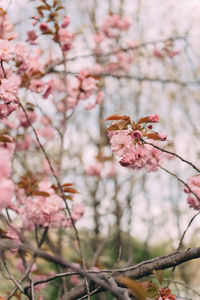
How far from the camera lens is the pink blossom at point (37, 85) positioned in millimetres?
1870

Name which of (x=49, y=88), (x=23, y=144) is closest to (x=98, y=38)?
(x=23, y=144)

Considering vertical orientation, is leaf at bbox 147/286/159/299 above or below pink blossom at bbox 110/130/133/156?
below

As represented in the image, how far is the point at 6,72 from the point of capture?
4.72 ft

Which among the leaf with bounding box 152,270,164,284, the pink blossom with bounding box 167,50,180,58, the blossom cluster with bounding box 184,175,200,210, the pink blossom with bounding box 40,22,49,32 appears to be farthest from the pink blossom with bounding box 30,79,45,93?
the pink blossom with bounding box 167,50,180,58

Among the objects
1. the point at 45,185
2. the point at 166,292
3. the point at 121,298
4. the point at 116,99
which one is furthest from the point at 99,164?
the point at 121,298

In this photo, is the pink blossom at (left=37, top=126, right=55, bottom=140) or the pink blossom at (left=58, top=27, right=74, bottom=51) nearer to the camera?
the pink blossom at (left=58, top=27, right=74, bottom=51)

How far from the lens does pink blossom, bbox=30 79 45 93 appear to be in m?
1.87

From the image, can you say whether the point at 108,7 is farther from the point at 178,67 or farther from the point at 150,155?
the point at 150,155

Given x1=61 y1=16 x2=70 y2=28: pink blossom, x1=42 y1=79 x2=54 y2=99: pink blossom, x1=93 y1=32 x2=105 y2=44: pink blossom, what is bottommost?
x1=42 y1=79 x2=54 y2=99: pink blossom

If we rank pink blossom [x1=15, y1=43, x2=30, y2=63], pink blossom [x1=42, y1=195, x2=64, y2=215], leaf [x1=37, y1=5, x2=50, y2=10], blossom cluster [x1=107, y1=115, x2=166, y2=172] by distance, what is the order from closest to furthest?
blossom cluster [x1=107, y1=115, x2=166, y2=172] < pink blossom [x1=42, y1=195, x2=64, y2=215] < pink blossom [x1=15, y1=43, x2=30, y2=63] < leaf [x1=37, y1=5, x2=50, y2=10]

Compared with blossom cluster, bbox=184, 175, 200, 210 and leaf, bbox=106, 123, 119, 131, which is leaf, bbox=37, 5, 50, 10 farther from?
blossom cluster, bbox=184, 175, 200, 210

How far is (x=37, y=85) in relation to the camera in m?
1.89

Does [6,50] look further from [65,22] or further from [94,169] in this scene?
[94,169]

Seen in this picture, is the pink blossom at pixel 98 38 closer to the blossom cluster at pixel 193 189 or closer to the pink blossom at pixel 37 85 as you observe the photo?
the pink blossom at pixel 37 85
